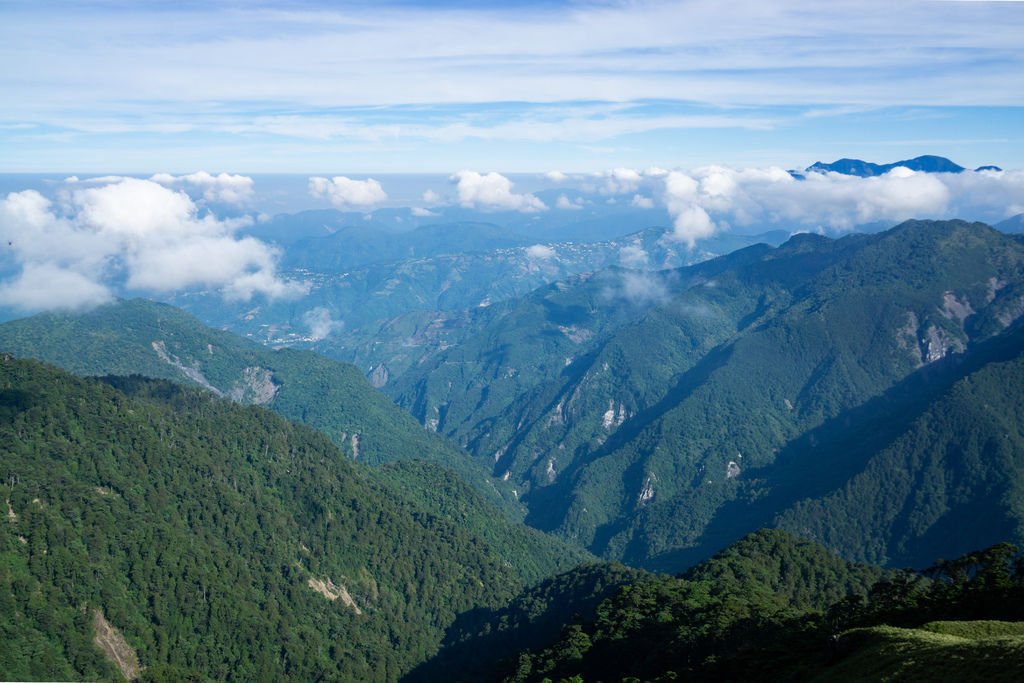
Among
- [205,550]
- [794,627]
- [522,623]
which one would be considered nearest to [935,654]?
[794,627]

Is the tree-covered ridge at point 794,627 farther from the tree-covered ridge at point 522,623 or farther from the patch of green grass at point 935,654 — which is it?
the tree-covered ridge at point 522,623

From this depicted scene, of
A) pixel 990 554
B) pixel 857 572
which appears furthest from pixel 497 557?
pixel 990 554

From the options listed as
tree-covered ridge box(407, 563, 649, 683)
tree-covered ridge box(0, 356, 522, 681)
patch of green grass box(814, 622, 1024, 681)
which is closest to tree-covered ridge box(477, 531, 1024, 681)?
patch of green grass box(814, 622, 1024, 681)

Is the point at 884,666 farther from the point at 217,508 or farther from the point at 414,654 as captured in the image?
the point at 217,508

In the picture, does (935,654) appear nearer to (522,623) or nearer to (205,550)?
(522,623)

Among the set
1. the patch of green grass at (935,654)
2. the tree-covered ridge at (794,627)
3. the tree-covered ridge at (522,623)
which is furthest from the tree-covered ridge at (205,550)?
the patch of green grass at (935,654)
